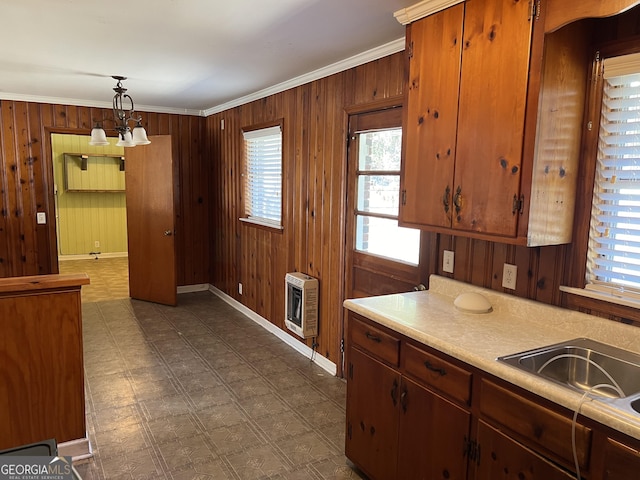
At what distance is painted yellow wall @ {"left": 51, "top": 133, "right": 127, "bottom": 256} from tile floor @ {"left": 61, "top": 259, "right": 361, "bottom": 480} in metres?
4.10

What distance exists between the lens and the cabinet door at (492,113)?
1761mm

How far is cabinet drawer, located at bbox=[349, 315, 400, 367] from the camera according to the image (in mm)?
2029

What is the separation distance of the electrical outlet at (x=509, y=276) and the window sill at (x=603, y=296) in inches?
9.2

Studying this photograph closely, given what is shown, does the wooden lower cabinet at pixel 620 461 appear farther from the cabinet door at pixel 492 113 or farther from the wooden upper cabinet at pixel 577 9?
the wooden upper cabinet at pixel 577 9

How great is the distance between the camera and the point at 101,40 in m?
2.92

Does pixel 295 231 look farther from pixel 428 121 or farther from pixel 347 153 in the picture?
pixel 428 121

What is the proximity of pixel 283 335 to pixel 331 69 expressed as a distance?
2485 mm

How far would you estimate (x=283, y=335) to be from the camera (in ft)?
14.3

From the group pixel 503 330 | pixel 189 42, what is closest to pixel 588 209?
pixel 503 330

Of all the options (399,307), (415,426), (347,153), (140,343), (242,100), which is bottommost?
(140,343)

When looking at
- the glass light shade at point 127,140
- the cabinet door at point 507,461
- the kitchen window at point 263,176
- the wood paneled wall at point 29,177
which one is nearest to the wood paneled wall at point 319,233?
the kitchen window at point 263,176

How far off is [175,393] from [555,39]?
314cm

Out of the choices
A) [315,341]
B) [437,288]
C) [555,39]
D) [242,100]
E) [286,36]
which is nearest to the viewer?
[555,39]

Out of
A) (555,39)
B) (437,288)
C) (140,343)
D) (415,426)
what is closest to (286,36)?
(555,39)
